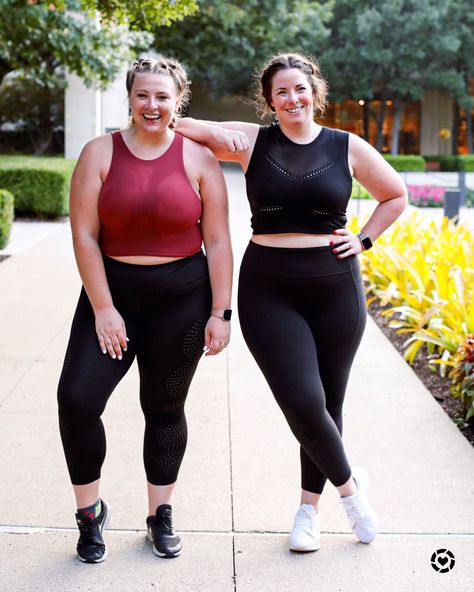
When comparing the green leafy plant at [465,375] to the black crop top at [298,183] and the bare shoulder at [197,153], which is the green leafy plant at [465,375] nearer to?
the black crop top at [298,183]

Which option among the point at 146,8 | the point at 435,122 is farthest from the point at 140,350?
the point at 435,122

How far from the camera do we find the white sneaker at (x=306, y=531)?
10.7 feet

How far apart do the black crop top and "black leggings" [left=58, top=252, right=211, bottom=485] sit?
1.04ft

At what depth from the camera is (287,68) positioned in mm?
3191

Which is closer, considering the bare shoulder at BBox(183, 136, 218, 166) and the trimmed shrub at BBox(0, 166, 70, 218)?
the bare shoulder at BBox(183, 136, 218, 166)

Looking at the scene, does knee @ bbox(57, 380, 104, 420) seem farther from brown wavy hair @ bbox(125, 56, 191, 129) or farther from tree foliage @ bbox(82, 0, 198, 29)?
tree foliage @ bbox(82, 0, 198, 29)

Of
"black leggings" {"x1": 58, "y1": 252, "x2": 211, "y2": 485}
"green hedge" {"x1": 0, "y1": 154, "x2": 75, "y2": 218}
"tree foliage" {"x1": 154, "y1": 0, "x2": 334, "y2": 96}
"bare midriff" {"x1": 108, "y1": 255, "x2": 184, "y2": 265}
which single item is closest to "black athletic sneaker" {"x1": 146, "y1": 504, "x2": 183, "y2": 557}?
"black leggings" {"x1": 58, "y1": 252, "x2": 211, "y2": 485}

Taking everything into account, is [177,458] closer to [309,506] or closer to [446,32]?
[309,506]

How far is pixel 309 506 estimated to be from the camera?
334cm

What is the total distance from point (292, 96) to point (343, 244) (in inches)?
23.0

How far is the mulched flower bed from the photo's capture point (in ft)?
16.1

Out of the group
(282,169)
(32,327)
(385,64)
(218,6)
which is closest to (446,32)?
(385,64)

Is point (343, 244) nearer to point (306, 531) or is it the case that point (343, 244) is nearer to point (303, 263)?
point (303, 263)

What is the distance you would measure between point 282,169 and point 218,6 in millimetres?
22222
